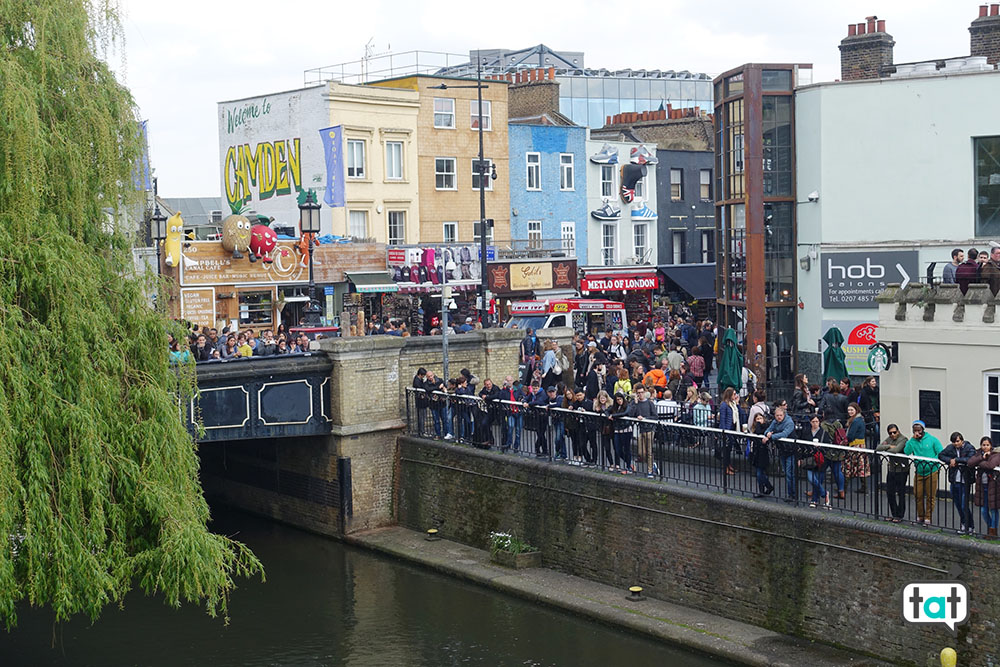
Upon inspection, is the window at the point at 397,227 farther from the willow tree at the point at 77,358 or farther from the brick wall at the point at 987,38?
the willow tree at the point at 77,358

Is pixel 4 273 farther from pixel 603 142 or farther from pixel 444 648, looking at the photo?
pixel 603 142

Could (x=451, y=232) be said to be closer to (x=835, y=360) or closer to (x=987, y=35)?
(x=987, y=35)

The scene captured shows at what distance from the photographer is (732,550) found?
1955cm

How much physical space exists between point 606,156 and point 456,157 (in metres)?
7.17

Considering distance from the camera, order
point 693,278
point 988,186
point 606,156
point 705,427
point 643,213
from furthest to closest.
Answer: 1. point 693,278
2. point 643,213
3. point 606,156
4. point 988,186
5. point 705,427

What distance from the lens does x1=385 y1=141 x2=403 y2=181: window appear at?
44875 millimetres

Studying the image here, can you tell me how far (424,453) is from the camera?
26.8 metres

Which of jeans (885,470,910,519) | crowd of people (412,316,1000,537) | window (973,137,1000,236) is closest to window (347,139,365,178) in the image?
crowd of people (412,316,1000,537)

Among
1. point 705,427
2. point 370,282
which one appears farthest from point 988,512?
point 370,282

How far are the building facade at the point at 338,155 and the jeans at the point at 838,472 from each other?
1075 inches

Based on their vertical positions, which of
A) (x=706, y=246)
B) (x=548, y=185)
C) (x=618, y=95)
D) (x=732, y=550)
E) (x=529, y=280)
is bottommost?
(x=732, y=550)

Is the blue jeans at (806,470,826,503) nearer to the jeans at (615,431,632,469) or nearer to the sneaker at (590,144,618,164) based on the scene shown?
the jeans at (615,431,632,469)

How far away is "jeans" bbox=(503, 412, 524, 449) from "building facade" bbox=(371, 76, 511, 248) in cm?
2218

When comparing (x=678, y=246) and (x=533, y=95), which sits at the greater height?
(x=533, y=95)
